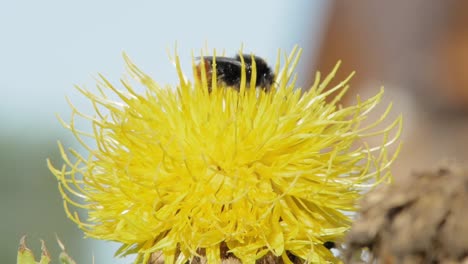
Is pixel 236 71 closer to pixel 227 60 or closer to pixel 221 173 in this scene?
pixel 227 60

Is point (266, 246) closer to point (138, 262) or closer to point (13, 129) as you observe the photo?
point (138, 262)

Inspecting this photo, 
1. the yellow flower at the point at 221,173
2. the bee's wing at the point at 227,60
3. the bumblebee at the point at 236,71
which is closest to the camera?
the yellow flower at the point at 221,173

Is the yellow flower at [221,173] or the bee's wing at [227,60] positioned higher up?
the bee's wing at [227,60]

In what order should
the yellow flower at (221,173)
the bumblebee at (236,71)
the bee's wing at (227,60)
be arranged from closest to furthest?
the yellow flower at (221,173)
the bumblebee at (236,71)
the bee's wing at (227,60)

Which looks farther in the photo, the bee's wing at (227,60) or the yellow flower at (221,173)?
the bee's wing at (227,60)

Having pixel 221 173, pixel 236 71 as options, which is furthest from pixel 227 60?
pixel 221 173
